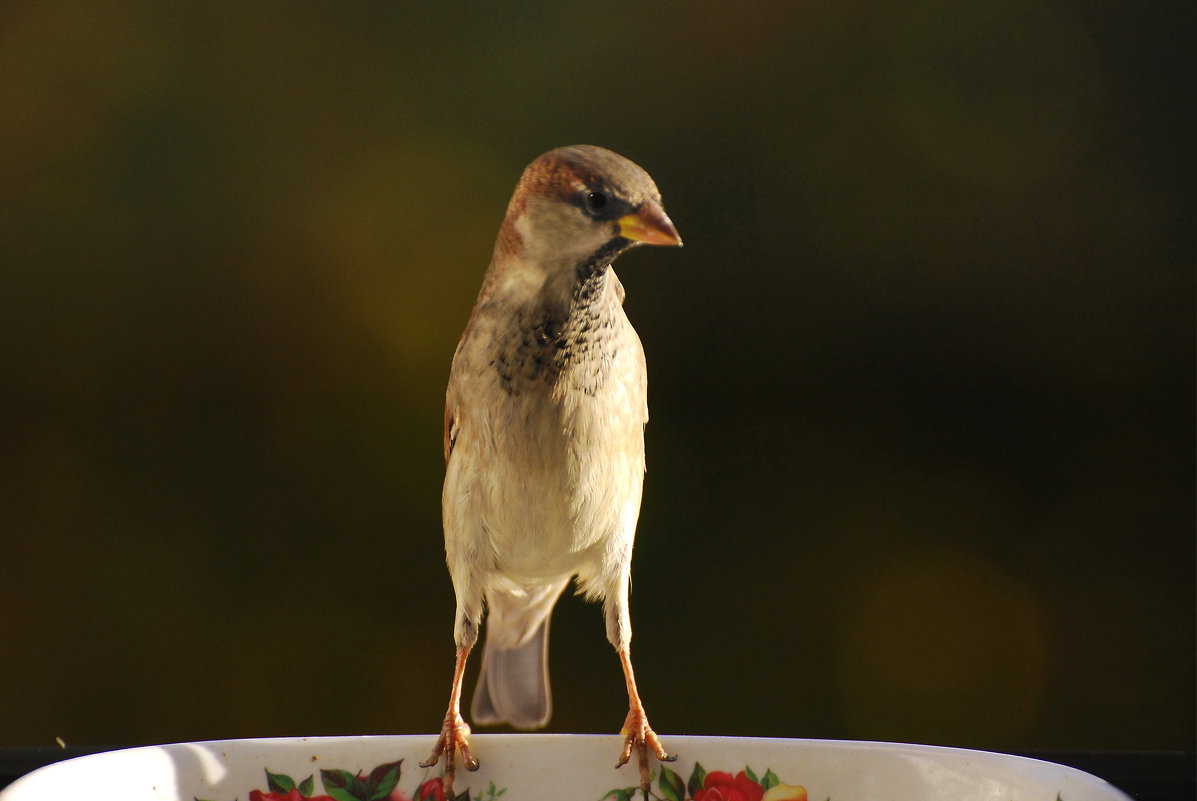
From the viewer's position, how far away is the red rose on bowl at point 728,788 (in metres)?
0.76

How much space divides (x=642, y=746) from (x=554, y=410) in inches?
9.0

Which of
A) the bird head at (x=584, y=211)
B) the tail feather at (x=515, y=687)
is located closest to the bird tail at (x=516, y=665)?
the tail feather at (x=515, y=687)

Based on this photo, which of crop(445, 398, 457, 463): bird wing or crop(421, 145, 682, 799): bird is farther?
crop(445, 398, 457, 463): bird wing

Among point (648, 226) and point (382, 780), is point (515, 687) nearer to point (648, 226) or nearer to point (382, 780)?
point (382, 780)

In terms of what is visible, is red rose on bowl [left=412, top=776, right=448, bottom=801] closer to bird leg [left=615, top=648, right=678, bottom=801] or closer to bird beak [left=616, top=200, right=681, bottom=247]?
bird leg [left=615, top=648, right=678, bottom=801]

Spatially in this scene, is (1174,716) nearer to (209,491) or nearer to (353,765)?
(353,765)

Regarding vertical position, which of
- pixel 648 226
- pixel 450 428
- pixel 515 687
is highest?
pixel 648 226

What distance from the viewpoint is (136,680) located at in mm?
1245

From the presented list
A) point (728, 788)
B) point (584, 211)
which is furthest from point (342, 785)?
point (584, 211)

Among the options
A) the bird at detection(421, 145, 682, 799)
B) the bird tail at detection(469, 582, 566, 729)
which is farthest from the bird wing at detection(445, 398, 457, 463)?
the bird tail at detection(469, 582, 566, 729)

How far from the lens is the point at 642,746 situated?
0.78m

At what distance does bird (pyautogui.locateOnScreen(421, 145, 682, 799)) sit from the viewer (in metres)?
0.72

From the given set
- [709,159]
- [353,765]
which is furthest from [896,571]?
[353,765]

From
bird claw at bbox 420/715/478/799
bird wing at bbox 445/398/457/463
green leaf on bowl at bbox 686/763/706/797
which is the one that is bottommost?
green leaf on bowl at bbox 686/763/706/797
